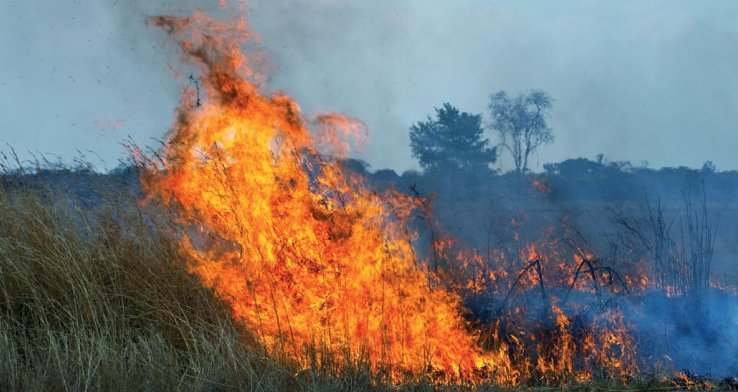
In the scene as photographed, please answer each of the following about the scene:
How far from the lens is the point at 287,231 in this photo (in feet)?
18.1

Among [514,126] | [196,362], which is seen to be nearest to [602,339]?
[196,362]

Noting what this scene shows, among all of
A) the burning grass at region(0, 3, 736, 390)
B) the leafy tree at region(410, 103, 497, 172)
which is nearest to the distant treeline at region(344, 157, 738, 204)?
the leafy tree at region(410, 103, 497, 172)

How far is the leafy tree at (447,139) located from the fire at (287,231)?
50.1ft

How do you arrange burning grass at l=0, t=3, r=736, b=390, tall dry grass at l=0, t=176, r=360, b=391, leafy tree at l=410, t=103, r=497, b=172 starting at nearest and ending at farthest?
tall dry grass at l=0, t=176, r=360, b=391 < burning grass at l=0, t=3, r=736, b=390 < leafy tree at l=410, t=103, r=497, b=172

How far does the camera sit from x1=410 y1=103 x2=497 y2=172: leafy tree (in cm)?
2145

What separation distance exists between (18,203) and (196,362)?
7.90 ft

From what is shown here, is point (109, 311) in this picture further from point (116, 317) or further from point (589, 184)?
point (589, 184)

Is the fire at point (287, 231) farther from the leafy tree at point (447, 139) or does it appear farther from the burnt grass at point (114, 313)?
the leafy tree at point (447, 139)

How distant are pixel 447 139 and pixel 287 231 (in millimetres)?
17183

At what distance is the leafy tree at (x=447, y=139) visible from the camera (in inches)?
845

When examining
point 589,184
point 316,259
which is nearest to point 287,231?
point 316,259

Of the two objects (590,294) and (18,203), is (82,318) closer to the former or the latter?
(18,203)

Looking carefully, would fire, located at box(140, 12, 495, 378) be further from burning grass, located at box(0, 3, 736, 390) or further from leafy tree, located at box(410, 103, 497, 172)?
leafy tree, located at box(410, 103, 497, 172)

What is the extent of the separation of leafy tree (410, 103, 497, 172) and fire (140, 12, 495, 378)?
601 inches
